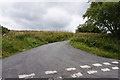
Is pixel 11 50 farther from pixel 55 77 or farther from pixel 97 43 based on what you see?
pixel 97 43

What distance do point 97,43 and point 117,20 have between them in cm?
345

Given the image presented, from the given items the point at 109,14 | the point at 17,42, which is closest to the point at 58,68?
the point at 17,42

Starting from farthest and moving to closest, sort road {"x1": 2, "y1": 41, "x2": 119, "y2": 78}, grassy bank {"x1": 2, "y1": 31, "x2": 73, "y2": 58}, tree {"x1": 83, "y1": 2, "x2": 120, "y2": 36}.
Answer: tree {"x1": 83, "y1": 2, "x2": 120, "y2": 36} → grassy bank {"x1": 2, "y1": 31, "x2": 73, "y2": 58} → road {"x1": 2, "y1": 41, "x2": 119, "y2": 78}

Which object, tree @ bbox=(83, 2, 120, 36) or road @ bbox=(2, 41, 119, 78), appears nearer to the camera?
road @ bbox=(2, 41, 119, 78)

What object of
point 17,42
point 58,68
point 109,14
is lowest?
point 58,68

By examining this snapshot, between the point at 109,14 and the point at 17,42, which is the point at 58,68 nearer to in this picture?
the point at 17,42

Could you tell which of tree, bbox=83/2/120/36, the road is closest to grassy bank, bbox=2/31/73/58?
the road

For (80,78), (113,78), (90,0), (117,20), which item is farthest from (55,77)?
(90,0)

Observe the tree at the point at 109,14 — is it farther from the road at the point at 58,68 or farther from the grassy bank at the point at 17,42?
the grassy bank at the point at 17,42

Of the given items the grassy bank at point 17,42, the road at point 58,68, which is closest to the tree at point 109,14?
the road at point 58,68

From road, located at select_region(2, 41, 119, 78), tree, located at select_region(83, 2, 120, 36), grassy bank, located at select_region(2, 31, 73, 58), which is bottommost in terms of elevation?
road, located at select_region(2, 41, 119, 78)

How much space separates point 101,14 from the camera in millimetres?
8859

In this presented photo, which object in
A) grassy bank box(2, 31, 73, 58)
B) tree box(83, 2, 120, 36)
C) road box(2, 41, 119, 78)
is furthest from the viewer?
tree box(83, 2, 120, 36)

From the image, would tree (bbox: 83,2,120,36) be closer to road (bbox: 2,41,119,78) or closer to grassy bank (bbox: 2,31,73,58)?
road (bbox: 2,41,119,78)
